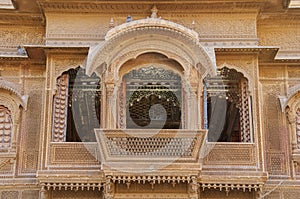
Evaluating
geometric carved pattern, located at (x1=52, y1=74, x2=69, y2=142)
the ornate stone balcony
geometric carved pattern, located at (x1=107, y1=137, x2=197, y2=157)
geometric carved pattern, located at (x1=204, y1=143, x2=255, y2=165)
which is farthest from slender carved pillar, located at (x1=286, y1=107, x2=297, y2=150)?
geometric carved pattern, located at (x1=52, y1=74, x2=69, y2=142)

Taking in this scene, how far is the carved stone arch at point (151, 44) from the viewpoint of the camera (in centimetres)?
913

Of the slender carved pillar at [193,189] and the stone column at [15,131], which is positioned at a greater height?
the stone column at [15,131]

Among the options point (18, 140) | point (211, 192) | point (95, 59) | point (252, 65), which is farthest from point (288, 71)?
point (18, 140)

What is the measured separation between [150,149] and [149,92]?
2.06 metres

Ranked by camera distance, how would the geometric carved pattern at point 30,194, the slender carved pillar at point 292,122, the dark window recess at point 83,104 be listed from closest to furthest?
the geometric carved pattern at point 30,194 < the slender carved pillar at point 292,122 < the dark window recess at point 83,104

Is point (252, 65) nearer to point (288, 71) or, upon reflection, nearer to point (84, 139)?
point (288, 71)

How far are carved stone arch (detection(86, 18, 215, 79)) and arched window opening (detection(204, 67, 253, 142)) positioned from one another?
0.76 metres

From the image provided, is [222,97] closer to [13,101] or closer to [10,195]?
[13,101]

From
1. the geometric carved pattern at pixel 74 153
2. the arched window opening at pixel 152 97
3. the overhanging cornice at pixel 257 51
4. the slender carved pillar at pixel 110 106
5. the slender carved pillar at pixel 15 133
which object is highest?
the overhanging cornice at pixel 257 51

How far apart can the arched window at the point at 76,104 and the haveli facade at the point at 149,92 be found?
0.09 feet

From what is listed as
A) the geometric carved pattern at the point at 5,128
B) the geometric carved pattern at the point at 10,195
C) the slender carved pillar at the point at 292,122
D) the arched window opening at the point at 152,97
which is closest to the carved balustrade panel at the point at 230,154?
the slender carved pillar at the point at 292,122

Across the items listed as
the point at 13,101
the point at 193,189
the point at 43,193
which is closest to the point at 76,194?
the point at 43,193

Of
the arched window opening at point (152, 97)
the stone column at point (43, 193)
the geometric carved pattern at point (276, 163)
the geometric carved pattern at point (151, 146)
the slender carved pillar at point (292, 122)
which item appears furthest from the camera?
the arched window opening at point (152, 97)

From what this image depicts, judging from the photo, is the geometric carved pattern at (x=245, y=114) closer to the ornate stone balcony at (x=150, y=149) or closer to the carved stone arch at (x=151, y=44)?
the carved stone arch at (x=151, y=44)
